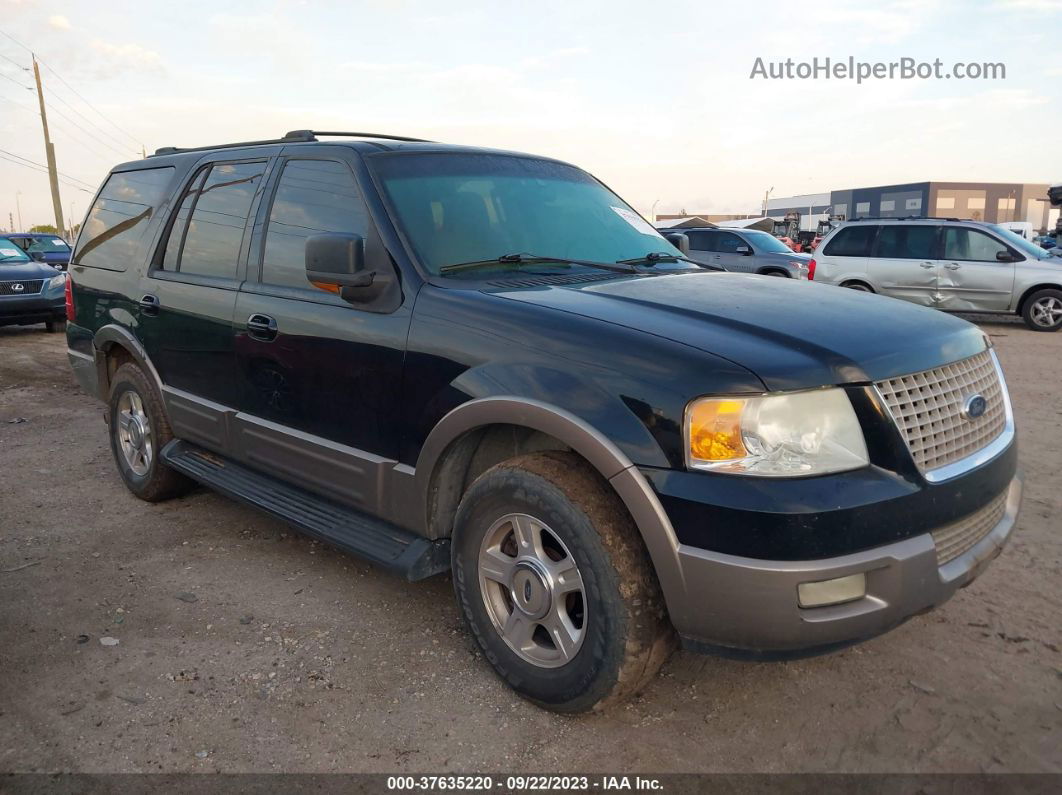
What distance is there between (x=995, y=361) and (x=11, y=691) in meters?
3.79

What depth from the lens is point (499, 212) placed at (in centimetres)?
354

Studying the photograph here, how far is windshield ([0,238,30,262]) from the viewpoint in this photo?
12844mm

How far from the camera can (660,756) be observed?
2.54m

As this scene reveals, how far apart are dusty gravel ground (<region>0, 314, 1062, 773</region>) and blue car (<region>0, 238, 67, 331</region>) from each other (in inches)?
381

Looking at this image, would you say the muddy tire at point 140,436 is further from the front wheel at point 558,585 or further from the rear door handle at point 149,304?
the front wheel at point 558,585

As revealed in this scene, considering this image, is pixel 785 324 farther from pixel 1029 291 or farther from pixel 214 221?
pixel 1029 291

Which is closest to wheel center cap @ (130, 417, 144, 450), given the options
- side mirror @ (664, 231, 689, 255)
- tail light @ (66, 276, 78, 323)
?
tail light @ (66, 276, 78, 323)

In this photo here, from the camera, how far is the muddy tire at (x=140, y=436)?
15.0 feet

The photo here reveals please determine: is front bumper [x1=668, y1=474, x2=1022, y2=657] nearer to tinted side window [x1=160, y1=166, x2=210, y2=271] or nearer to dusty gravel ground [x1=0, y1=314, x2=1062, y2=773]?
dusty gravel ground [x1=0, y1=314, x2=1062, y2=773]

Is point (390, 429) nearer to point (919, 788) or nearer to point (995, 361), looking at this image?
point (919, 788)

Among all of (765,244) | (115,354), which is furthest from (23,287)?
(765,244)

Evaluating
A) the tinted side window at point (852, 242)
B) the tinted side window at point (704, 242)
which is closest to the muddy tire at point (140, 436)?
the tinted side window at point (852, 242)

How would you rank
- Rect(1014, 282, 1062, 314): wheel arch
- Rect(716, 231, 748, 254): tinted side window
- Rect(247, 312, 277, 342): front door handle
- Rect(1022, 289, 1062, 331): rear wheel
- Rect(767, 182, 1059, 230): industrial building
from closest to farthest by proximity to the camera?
1. Rect(247, 312, 277, 342): front door handle
2. Rect(1014, 282, 1062, 314): wheel arch
3. Rect(1022, 289, 1062, 331): rear wheel
4. Rect(716, 231, 748, 254): tinted side window
5. Rect(767, 182, 1059, 230): industrial building

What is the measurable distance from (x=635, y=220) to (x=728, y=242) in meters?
12.9
